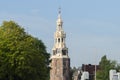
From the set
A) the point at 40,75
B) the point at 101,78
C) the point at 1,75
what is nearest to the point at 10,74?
the point at 1,75

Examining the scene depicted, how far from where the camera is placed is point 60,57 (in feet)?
570

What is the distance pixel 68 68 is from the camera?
180000 mm

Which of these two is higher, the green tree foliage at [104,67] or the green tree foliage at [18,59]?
A: the green tree foliage at [104,67]

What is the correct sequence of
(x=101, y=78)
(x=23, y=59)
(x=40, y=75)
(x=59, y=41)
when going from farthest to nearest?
1. (x=59, y=41)
2. (x=101, y=78)
3. (x=40, y=75)
4. (x=23, y=59)

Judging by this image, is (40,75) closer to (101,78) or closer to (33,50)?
(33,50)

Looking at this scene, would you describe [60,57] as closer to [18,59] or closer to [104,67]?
[104,67]

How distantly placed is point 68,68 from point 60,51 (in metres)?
10.4

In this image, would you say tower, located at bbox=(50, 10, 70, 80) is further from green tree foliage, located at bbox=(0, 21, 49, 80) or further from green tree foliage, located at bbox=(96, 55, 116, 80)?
green tree foliage, located at bbox=(0, 21, 49, 80)

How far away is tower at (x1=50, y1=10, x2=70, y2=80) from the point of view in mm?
169375

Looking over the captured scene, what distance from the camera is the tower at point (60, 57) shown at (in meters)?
169

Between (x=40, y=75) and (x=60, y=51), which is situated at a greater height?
(x=60, y=51)

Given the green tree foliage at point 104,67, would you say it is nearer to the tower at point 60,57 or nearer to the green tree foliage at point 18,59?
the tower at point 60,57

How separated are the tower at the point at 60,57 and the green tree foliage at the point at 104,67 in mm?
19964

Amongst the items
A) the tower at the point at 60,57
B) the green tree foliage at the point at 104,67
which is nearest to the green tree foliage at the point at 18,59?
the green tree foliage at the point at 104,67
